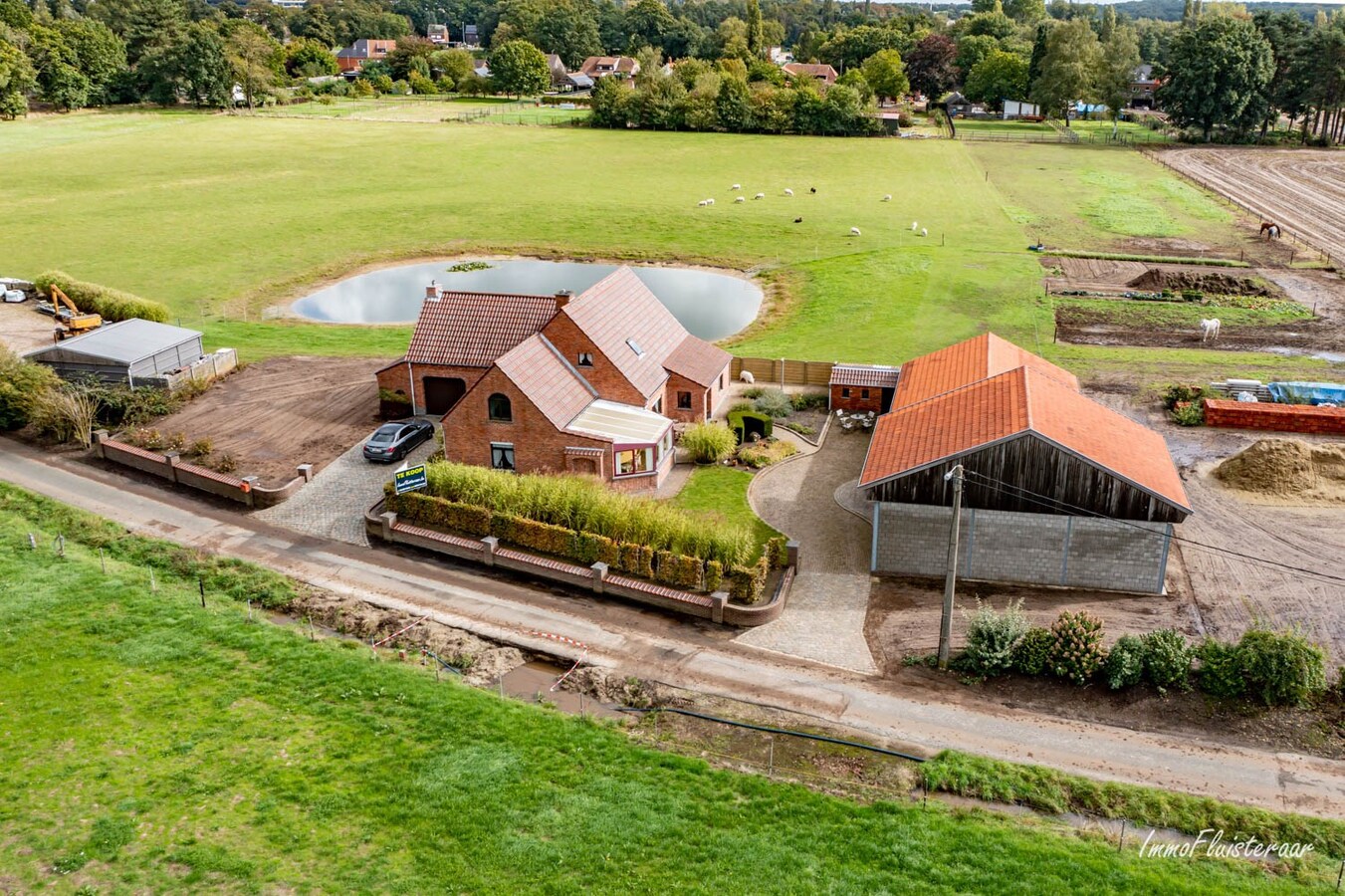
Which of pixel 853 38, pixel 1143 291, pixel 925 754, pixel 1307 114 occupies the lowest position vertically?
pixel 925 754

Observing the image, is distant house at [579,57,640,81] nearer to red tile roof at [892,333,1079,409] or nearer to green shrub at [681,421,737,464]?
red tile roof at [892,333,1079,409]

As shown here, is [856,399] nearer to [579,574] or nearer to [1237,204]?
[579,574]

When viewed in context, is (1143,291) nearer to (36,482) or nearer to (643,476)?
(643,476)

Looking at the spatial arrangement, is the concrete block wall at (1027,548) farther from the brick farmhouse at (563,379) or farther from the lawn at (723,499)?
the brick farmhouse at (563,379)

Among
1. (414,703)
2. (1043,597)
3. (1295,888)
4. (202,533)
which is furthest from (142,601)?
(1295,888)

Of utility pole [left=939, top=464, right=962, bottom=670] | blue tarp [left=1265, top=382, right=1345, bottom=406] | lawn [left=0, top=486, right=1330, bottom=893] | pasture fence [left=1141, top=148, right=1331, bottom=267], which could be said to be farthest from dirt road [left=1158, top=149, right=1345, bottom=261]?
lawn [left=0, top=486, right=1330, bottom=893]

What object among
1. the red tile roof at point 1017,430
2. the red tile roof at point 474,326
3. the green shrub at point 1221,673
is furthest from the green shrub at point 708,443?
the green shrub at point 1221,673

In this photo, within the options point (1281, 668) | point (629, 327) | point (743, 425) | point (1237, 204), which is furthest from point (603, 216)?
point (1281, 668)
